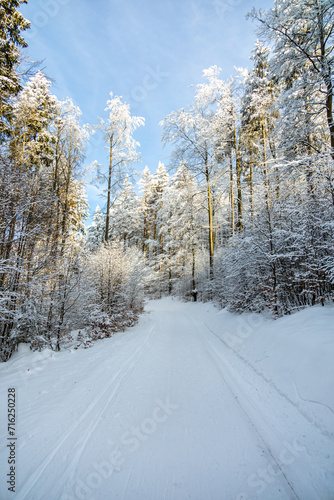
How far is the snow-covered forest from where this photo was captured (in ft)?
16.1

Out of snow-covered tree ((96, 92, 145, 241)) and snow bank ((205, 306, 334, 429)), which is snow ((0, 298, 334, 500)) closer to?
snow bank ((205, 306, 334, 429))

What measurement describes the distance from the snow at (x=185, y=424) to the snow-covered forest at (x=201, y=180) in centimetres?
167

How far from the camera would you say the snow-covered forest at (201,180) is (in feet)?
16.1

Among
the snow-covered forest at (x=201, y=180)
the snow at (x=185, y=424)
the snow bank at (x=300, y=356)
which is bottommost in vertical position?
the snow at (x=185, y=424)

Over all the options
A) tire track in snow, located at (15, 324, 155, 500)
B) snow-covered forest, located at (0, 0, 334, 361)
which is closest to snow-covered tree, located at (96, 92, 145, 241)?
snow-covered forest, located at (0, 0, 334, 361)

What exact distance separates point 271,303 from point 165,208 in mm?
14365

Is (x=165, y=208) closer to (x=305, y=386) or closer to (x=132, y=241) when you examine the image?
(x=132, y=241)

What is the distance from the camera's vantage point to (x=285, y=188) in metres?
5.80

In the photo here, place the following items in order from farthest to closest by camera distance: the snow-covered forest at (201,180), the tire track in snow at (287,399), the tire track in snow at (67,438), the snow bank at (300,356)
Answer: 1. the snow-covered forest at (201,180)
2. the snow bank at (300,356)
3. the tire track in snow at (287,399)
4. the tire track in snow at (67,438)

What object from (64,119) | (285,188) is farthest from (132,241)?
(285,188)

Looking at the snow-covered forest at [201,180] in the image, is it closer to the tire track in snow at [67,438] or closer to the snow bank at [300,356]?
the snow bank at [300,356]

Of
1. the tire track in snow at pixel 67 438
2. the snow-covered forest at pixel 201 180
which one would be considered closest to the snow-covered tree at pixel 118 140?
the snow-covered forest at pixel 201 180

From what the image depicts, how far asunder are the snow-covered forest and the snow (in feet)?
5.48

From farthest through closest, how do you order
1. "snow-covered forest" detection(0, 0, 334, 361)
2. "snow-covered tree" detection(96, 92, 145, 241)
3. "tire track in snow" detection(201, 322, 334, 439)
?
"snow-covered tree" detection(96, 92, 145, 241) → "snow-covered forest" detection(0, 0, 334, 361) → "tire track in snow" detection(201, 322, 334, 439)
